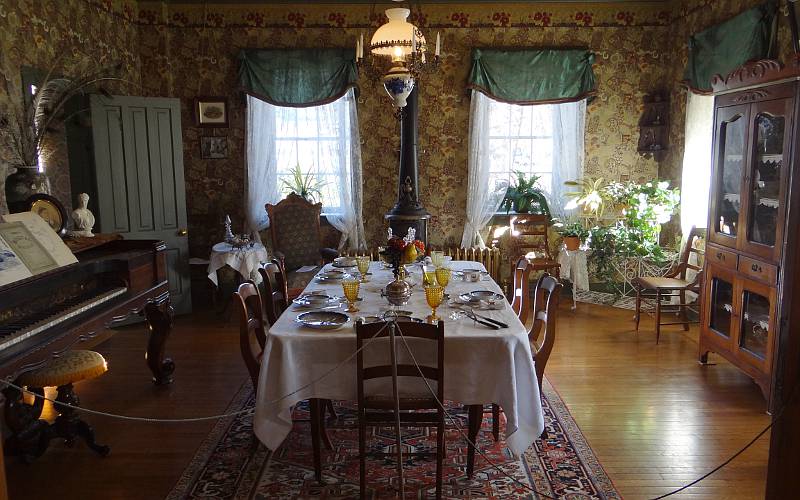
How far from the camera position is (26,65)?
4574mm

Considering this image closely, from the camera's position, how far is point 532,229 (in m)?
6.52

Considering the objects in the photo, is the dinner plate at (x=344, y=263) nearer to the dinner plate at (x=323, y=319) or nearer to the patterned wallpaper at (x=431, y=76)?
the dinner plate at (x=323, y=319)

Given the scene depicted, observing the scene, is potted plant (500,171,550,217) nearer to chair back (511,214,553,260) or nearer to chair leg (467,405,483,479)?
chair back (511,214,553,260)

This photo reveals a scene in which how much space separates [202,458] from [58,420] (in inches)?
32.4

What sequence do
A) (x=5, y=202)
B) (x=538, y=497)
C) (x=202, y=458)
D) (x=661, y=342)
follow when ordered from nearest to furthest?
(x=538, y=497) → (x=202, y=458) → (x=5, y=202) → (x=661, y=342)

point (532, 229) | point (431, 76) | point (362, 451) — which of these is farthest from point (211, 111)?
point (362, 451)

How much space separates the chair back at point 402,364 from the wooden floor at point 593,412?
44.1 inches

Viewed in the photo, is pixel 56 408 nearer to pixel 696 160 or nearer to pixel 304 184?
pixel 304 184

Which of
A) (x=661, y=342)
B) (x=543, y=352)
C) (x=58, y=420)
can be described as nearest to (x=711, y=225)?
(x=661, y=342)

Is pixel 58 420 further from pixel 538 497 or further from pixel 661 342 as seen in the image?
pixel 661 342

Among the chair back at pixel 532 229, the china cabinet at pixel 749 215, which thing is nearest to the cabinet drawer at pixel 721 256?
the china cabinet at pixel 749 215

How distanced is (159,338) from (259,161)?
2905 millimetres

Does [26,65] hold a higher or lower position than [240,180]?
higher

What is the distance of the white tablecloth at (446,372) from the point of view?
2.74 m
